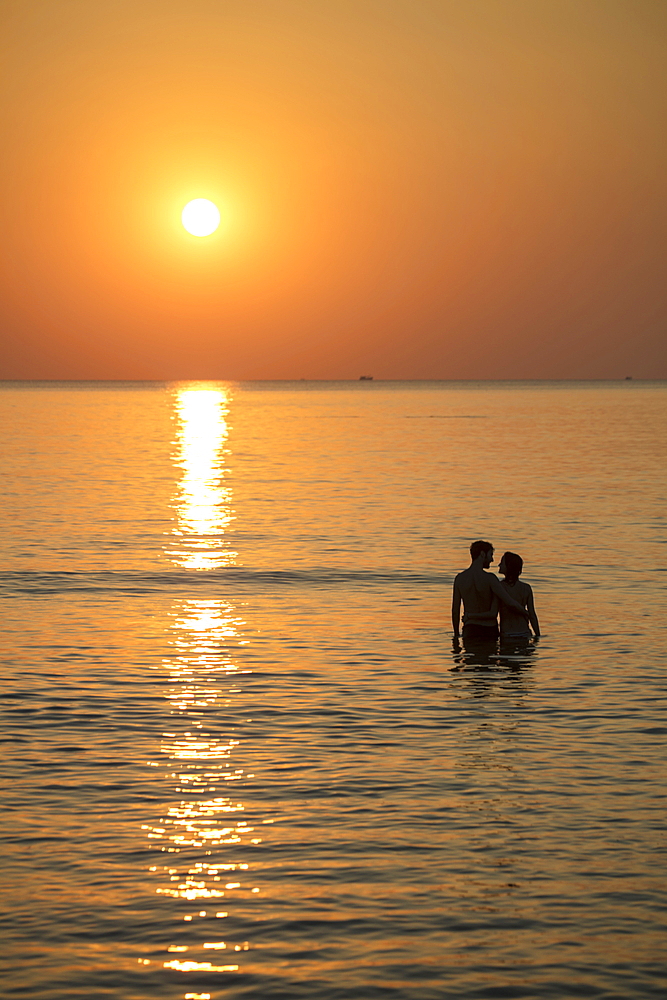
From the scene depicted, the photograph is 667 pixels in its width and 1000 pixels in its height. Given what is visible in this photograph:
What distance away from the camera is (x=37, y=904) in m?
10.3

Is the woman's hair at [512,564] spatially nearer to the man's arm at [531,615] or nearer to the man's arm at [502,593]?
the man's arm at [502,593]

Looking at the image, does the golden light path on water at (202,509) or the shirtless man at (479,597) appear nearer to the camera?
the shirtless man at (479,597)

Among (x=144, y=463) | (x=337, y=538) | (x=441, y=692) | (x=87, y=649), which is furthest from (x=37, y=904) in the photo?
(x=144, y=463)

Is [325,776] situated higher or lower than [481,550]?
lower

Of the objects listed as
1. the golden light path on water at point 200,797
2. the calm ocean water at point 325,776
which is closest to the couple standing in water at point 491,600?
the calm ocean water at point 325,776

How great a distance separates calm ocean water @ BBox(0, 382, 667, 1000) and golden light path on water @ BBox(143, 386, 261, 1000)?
34 millimetres

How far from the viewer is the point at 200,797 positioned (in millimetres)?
12961

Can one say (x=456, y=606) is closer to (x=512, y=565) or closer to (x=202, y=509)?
(x=512, y=565)

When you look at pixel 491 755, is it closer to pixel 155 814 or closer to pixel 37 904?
pixel 155 814

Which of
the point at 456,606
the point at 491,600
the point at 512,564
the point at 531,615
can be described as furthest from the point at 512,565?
the point at 531,615

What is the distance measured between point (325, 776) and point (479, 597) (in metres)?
7.09

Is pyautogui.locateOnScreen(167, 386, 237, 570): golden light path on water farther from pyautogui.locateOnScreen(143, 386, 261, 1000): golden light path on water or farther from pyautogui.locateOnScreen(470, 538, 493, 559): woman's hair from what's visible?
pyautogui.locateOnScreen(470, 538, 493, 559): woman's hair

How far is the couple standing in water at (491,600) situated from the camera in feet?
64.7

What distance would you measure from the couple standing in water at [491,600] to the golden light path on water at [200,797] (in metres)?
3.65
